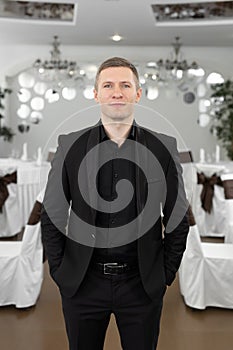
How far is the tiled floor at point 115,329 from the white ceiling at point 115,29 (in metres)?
3.71

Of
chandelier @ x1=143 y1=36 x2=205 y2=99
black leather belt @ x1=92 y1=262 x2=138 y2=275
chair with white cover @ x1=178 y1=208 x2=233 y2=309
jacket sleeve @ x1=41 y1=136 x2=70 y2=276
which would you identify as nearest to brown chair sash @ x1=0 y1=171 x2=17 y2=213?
chair with white cover @ x1=178 y1=208 x2=233 y2=309

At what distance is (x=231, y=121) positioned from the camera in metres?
7.81

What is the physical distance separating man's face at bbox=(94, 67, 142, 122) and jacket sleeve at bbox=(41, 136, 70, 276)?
0.18 m

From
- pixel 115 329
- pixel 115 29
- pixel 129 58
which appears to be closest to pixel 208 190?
pixel 115 329

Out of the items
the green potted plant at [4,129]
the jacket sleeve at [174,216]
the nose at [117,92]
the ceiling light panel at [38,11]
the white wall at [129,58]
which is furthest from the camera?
the white wall at [129,58]

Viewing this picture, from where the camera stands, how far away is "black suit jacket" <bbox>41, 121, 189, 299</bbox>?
1.24m

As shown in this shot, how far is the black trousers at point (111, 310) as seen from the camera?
1.29m

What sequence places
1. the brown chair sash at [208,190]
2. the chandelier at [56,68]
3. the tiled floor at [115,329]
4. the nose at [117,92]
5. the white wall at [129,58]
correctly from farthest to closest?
the white wall at [129,58] < the chandelier at [56,68] < the brown chair sash at [208,190] < the tiled floor at [115,329] < the nose at [117,92]

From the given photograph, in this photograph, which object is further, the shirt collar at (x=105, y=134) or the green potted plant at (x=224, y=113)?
the green potted plant at (x=224, y=113)

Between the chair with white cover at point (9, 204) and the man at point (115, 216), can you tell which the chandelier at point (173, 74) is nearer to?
the chair with white cover at point (9, 204)

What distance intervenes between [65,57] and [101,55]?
2.17 feet

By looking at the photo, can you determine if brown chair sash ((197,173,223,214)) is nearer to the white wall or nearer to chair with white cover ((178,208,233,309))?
chair with white cover ((178,208,233,309))

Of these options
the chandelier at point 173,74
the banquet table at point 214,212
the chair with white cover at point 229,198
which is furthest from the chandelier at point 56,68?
the chair with white cover at point 229,198

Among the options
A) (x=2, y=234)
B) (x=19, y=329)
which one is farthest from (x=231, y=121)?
(x=19, y=329)
